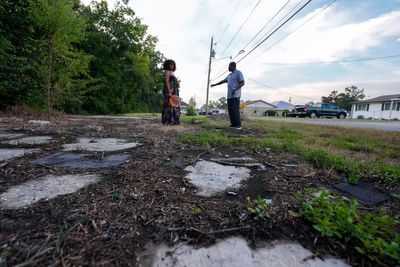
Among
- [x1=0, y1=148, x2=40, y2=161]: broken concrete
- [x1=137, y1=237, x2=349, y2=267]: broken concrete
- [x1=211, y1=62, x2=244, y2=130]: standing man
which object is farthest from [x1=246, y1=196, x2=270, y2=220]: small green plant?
[x1=211, y1=62, x2=244, y2=130]: standing man

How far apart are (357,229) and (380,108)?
40.9m

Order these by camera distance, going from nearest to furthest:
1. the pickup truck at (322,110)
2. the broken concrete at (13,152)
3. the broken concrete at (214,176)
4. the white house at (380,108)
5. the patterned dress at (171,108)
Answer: the broken concrete at (214,176)
the broken concrete at (13,152)
the patterned dress at (171,108)
the pickup truck at (322,110)
the white house at (380,108)

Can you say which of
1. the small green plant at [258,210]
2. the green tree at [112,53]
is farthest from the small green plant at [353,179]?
the green tree at [112,53]

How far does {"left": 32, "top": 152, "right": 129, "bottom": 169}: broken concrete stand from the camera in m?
1.74

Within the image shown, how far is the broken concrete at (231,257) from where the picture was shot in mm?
772

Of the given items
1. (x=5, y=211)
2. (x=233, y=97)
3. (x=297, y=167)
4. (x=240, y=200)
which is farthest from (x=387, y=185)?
(x=233, y=97)

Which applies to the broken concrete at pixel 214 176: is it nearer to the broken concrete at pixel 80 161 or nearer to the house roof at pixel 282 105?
the broken concrete at pixel 80 161

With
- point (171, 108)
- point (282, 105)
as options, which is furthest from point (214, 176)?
point (282, 105)

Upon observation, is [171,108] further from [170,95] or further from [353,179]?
[353,179]

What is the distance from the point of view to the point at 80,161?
1.86 metres

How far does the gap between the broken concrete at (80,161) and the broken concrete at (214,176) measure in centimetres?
69

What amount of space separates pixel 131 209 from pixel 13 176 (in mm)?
975

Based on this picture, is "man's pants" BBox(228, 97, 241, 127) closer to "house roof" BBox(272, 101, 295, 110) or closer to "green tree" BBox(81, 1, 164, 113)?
"green tree" BBox(81, 1, 164, 113)

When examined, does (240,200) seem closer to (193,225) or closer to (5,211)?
(193,225)
